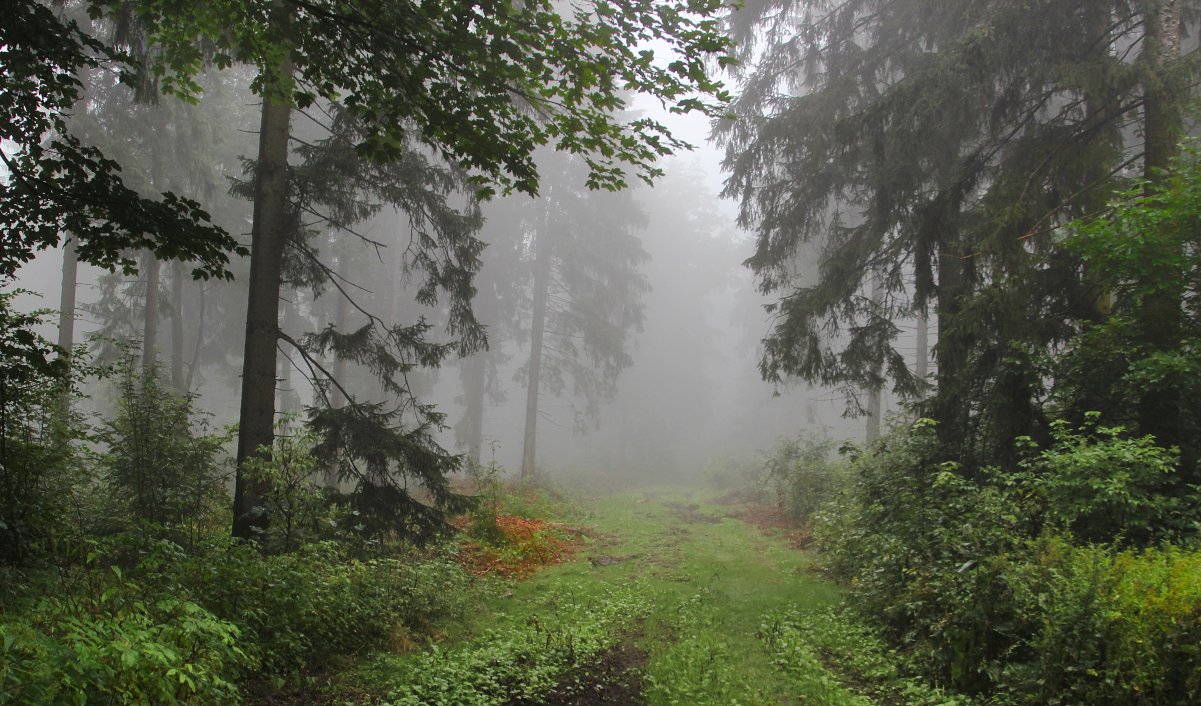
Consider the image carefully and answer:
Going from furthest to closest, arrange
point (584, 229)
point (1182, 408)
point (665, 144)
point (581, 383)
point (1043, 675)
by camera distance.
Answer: point (581, 383) → point (584, 229) → point (1182, 408) → point (665, 144) → point (1043, 675)

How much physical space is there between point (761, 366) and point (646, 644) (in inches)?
245

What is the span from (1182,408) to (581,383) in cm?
2353

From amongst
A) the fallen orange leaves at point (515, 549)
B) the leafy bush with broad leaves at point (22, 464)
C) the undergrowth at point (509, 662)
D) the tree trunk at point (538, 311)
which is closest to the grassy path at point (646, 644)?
the undergrowth at point (509, 662)

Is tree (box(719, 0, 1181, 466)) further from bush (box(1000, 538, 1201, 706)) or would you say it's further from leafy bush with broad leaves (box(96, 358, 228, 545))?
leafy bush with broad leaves (box(96, 358, 228, 545))

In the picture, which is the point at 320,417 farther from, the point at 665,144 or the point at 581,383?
the point at 581,383

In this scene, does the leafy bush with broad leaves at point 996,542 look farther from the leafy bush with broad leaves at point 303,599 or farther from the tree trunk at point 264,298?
the tree trunk at point 264,298

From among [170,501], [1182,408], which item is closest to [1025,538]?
[1182,408]

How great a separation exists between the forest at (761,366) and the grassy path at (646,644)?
54mm

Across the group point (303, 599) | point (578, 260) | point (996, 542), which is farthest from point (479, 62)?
point (578, 260)

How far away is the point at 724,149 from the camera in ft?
48.4

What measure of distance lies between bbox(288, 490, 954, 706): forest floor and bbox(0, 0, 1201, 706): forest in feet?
0.17

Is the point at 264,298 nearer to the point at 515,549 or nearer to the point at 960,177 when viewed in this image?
the point at 515,549

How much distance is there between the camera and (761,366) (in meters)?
11.7

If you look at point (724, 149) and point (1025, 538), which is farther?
point (724, 149)
